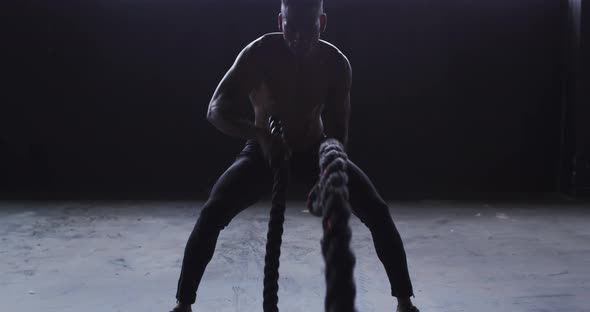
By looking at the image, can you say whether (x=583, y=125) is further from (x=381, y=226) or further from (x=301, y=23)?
(x=301, y=23)

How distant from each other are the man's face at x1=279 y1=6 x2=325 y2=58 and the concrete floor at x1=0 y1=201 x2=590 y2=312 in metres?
0.88

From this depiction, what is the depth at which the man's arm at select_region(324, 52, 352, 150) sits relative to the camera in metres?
1.77

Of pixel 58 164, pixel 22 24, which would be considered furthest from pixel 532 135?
pixel 22 24

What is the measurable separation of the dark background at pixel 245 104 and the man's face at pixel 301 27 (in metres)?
3.44

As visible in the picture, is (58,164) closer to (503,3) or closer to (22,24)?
(22,24)

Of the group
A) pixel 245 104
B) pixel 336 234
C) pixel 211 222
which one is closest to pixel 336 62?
pixel 211 222

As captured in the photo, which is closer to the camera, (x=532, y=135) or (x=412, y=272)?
(x=412, y=272)

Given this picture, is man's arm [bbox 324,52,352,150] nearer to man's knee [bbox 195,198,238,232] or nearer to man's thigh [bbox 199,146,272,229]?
man's thigh [bbox 199,146,272,229]

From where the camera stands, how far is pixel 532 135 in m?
5.03

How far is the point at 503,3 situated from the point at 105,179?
383 cm

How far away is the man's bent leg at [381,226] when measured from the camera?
162 centimetres

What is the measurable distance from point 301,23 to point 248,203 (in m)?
0.53

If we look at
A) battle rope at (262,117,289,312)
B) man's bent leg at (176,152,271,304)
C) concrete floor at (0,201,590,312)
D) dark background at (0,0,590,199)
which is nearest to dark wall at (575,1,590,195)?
dark background at (0,0,590,199)

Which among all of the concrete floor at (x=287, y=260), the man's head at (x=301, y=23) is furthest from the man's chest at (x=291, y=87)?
the concrete floor at (x=287, y=260)
